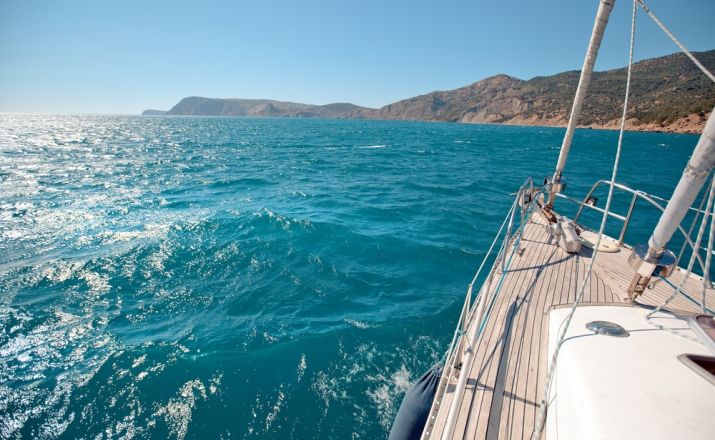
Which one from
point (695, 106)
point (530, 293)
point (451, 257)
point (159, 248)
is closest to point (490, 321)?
point (530, 293)

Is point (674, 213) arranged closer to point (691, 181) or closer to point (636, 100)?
point (691, 181)

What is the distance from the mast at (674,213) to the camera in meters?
3.12

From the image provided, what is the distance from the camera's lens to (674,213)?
3648mm

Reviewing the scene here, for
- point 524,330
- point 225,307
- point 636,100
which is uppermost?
point 636,100

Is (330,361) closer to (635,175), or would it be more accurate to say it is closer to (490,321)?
(490,321)

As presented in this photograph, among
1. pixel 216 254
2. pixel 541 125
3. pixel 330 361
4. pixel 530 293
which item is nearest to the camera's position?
pixel 530 293

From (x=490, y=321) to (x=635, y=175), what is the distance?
3161 centimetres

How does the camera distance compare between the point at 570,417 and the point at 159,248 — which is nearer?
the point at 570,417

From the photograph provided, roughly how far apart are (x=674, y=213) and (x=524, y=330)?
249 centimetres

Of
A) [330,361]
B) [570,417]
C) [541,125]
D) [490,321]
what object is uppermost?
[541,125]

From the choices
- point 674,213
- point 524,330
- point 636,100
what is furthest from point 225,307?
point 636,100

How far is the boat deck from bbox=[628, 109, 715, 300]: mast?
852 mm

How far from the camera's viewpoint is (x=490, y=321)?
16.6 feet

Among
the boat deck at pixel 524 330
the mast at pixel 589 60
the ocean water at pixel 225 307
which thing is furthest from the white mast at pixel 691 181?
the ocean water at pixel 225 307
